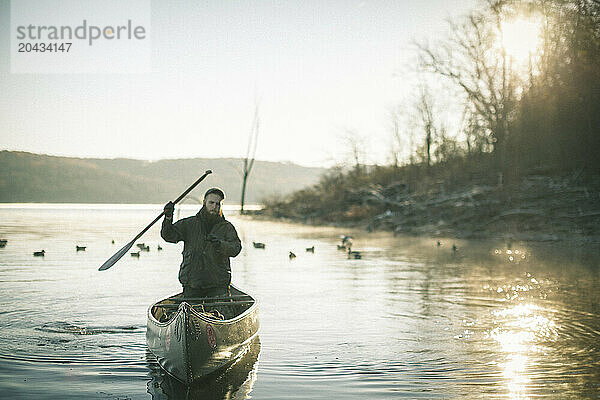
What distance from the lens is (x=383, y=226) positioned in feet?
136

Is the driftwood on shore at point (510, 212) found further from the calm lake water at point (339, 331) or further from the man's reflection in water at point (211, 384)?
the man's reflection in water at point (211, 384)

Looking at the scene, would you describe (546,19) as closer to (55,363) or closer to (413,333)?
(413,333)

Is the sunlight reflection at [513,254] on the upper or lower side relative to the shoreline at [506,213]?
lower

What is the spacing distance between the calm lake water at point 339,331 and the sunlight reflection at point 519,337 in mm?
25

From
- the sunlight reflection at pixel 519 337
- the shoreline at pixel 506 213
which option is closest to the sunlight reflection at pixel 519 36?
the shoreline at pixel 506 213

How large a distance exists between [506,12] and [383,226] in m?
14.3

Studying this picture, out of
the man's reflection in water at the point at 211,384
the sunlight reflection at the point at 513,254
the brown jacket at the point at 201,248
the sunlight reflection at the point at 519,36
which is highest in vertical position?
the sunlight reflection at the point at 519,36

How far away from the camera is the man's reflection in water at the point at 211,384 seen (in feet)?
23.5

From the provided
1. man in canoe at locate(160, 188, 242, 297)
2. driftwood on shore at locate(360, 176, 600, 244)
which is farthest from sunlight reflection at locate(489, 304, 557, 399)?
driftwood on shore at locate(360, 176, 600, 244)

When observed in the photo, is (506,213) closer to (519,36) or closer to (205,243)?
(519,36)

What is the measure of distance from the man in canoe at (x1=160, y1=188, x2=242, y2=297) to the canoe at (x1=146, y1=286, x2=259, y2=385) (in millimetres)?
246

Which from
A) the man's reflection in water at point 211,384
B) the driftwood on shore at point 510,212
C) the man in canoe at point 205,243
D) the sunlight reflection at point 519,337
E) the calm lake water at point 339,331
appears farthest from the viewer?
the driftwood on shore at point 510,212

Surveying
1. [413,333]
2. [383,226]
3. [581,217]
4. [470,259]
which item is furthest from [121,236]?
[413,333]

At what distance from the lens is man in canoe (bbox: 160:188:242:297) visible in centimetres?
871
